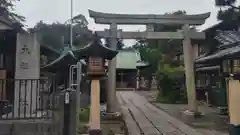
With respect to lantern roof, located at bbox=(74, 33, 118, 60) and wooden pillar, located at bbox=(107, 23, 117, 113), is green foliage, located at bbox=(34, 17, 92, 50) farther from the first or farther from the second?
lantern roof, located at bbox=(74, 33, 118, 60)

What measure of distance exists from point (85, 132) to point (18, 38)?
4.34 metres

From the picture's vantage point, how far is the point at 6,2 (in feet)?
Result: 63.7

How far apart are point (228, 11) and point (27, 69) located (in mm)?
15017

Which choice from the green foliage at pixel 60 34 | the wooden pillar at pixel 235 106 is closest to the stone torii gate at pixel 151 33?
the green foliage at pixel 60 34

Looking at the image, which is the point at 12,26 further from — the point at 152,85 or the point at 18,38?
the point at 152,85

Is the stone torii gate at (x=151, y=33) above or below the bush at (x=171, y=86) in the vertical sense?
above

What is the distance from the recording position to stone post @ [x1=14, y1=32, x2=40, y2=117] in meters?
8.45

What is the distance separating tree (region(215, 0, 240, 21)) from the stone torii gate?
10.8 ft

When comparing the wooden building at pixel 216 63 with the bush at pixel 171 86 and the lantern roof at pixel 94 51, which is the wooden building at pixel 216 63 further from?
the lantern roof at pixel 94 51

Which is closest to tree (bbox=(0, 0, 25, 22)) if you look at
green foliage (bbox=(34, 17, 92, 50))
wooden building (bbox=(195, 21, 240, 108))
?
green foliage (bbox=(34, 17, 92, 50))

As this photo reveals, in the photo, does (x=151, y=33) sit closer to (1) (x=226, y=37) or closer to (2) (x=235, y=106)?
(1) (x=226, y=37)

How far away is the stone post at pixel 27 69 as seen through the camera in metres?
8.45

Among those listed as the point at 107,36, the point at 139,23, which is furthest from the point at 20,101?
the point at 139,23

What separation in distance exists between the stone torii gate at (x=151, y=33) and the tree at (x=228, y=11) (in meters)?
3.31
